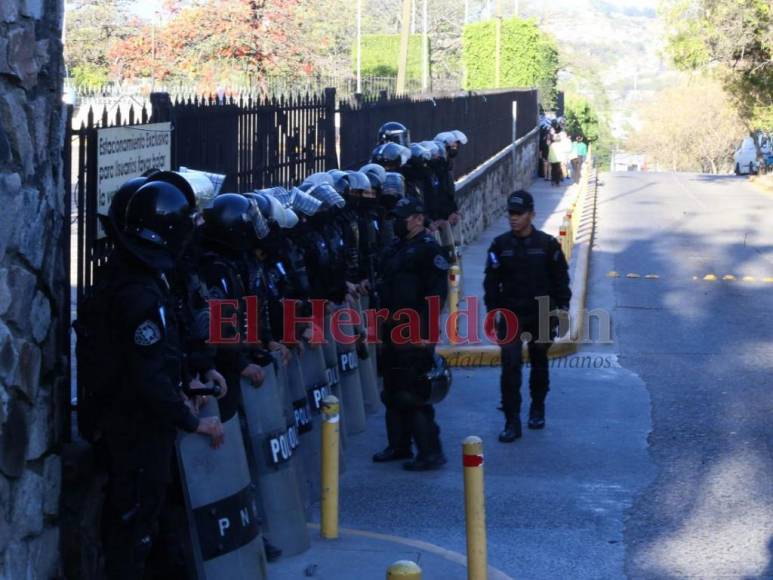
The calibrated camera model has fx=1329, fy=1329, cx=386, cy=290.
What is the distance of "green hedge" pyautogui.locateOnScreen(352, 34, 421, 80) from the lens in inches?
2074

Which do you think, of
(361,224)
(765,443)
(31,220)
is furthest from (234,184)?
(31,220)

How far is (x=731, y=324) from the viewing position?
1562 cm

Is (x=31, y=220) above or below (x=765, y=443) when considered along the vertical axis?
above

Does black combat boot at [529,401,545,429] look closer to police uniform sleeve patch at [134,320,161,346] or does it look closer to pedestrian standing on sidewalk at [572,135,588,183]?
police uniform sleeve patch at [134,320,161,346]

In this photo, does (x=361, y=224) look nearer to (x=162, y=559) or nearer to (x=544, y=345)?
(x=544, y=345)

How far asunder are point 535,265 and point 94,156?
4363 millimetres

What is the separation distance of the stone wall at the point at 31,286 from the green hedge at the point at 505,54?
50.4m

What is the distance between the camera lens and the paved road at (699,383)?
305 inches

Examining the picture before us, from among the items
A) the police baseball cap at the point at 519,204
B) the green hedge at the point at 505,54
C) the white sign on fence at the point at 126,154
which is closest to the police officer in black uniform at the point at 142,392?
the white sign on fence at the point at 126,154

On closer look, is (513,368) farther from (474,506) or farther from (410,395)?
(474,506)

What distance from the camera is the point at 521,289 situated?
10.1 metres

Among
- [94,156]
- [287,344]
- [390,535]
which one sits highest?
[94,156]

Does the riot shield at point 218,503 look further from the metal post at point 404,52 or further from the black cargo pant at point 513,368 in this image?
the metal post at point 404,52

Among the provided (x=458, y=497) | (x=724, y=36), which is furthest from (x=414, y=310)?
(x=724, y=36)
